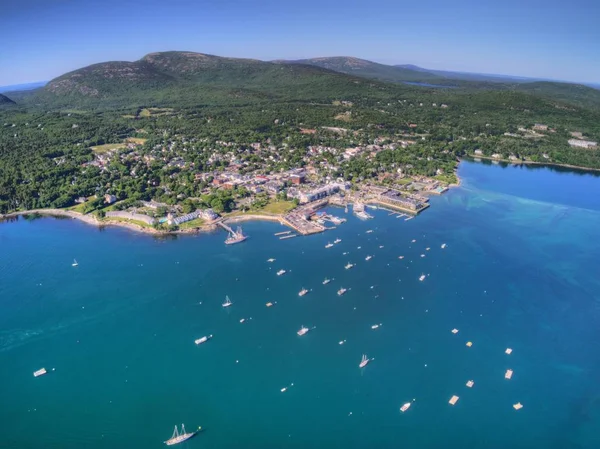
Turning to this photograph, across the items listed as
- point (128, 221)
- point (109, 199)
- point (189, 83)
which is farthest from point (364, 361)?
point (189, 83)

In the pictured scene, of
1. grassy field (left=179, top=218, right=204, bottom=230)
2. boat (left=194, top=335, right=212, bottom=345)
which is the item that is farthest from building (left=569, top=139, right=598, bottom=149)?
boat (left=194, top=335, right=212, bottom=345)

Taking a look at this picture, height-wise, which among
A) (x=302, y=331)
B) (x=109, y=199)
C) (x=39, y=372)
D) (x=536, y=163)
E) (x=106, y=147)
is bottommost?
(x=39, y=372)

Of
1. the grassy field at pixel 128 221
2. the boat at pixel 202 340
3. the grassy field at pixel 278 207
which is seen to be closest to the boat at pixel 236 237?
the grassy field at pixel 278 207

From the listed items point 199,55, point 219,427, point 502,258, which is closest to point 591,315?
point 502,258

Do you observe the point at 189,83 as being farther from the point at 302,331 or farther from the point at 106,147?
the point at 302,331

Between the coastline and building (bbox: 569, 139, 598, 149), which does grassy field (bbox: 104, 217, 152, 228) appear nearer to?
the coastline

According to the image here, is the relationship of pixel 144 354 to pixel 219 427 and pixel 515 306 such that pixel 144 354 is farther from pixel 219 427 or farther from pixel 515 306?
pixel 515 306
